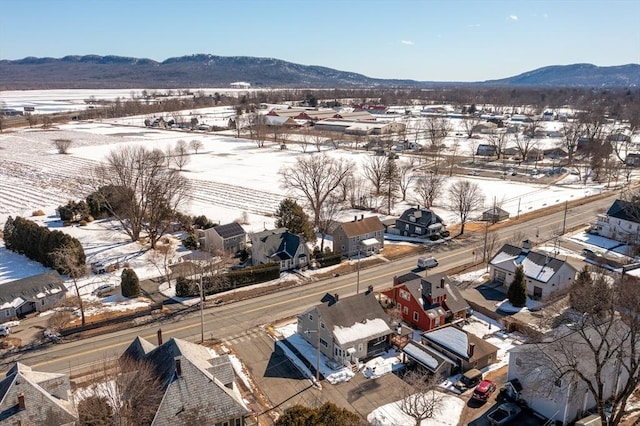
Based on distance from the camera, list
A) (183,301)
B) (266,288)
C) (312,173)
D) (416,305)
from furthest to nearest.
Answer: (312,173) < (266,288) < (183,301) < (416,305)

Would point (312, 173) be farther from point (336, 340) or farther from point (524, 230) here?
point (336, 340)

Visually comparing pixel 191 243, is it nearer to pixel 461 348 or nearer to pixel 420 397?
pixel 461 348

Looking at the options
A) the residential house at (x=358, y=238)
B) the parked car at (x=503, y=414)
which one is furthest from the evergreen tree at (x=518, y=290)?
the residential house at (x=358, y=238)

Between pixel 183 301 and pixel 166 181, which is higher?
pixel 166 181

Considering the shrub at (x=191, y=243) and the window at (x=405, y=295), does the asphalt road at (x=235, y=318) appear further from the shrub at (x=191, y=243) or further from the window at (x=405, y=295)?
the shrub at (x=191, y=243)

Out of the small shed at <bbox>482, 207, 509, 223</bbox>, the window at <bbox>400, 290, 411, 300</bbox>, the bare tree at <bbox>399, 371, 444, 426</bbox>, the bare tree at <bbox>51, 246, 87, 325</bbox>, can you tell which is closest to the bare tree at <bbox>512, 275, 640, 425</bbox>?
the bare tree at <bbox>399, 371, 444, 426</bbox>

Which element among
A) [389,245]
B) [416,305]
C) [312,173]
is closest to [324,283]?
[416,305]
